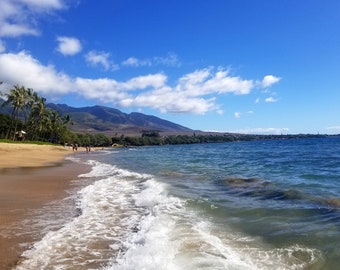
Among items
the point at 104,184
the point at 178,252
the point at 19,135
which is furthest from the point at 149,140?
the point at 178,252

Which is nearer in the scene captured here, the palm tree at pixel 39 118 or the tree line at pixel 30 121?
the tree line at pixel 30 121

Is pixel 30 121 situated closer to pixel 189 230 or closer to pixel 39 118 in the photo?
pixel 39 118

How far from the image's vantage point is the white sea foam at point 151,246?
278 inches

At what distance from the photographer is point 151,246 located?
7984mm

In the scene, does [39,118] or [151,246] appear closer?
[151,246]

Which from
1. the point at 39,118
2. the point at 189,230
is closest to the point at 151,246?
the point at 189,230

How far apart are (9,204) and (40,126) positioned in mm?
79292

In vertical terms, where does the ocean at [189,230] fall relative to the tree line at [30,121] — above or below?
below

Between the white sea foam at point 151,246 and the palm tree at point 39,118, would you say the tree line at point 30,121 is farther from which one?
the white sea foam at point 151,246

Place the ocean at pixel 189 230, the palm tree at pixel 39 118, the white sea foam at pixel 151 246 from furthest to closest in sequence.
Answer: the palm tree at pixel 39 118, the ocean at pixel 189 230, the white sea foam at pixel 151 246

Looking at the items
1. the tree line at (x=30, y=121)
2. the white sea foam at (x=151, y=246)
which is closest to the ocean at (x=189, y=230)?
the white sea foam at (x=151, y=246)

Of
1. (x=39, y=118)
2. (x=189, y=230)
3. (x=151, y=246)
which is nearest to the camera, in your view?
(x=151, y=246)

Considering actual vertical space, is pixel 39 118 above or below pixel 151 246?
above

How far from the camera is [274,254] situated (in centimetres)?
781
